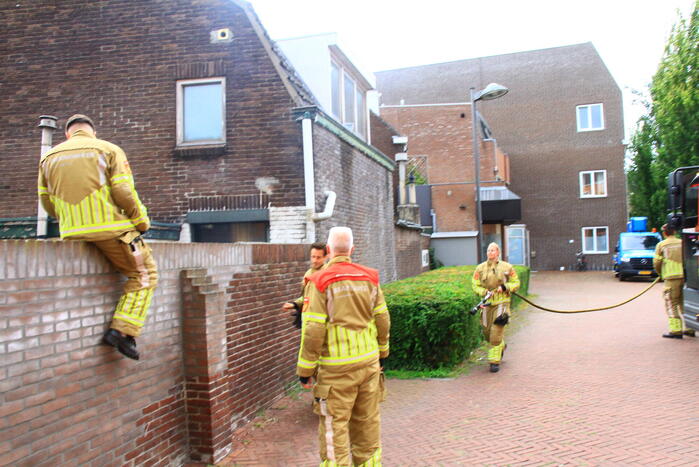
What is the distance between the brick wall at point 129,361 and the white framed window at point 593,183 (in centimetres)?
3192

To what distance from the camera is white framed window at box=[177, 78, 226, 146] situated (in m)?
9.30

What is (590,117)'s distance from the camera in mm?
34844

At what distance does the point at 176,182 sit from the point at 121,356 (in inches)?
224

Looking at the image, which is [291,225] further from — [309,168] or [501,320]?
[501,320]

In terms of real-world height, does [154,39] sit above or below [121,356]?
above

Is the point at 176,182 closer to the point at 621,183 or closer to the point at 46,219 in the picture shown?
the point at 46,219

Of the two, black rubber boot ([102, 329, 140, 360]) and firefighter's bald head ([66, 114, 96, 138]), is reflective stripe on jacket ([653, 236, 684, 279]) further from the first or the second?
firefighter's bald head ([66, 114, 96, 138])

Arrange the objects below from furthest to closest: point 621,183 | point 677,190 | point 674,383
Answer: point 621,183 → point 677,190 → point 674,383

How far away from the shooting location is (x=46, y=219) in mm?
8625

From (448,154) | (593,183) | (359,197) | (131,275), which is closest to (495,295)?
(359,197)

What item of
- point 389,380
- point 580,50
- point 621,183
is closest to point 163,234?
point 389,380

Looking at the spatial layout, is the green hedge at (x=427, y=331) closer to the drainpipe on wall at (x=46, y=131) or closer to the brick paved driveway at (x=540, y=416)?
the brick paved driveway at (x=540, y=416)

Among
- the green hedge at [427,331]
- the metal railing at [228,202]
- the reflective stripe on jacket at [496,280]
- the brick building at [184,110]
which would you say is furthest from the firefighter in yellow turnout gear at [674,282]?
the metal railing at [228,202]

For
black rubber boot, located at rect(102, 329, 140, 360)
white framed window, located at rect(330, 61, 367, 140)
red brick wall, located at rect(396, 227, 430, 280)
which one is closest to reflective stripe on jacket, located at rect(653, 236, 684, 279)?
white framed window, located at rect(330, 61, 367, 140)
